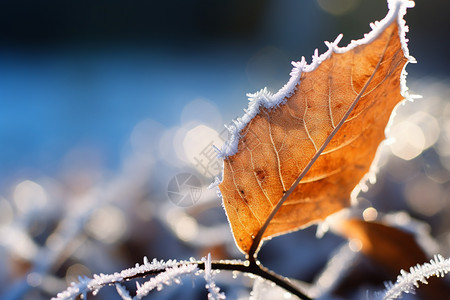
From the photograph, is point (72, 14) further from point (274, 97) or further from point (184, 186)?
point (274, 97)

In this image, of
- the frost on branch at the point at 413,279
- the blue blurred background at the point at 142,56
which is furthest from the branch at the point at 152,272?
the blue blurred background at the point at 142,56

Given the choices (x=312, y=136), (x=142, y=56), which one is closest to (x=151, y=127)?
(x=312, y=136)

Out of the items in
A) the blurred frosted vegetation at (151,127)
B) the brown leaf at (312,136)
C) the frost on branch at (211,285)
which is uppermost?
the blurred frosted vegetation at (151,127)

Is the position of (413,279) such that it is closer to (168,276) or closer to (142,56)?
(168,276)

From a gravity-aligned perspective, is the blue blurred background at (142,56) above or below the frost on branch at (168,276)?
above

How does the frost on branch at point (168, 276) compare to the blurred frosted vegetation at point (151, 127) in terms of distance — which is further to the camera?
the blurred frosted vegetation at point (151, 127)

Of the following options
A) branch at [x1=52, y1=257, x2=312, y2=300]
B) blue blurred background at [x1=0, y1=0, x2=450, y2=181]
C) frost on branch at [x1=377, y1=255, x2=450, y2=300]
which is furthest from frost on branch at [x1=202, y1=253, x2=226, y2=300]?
blue blurred background at [x1=0, y1=0, x2=450, y2=181]

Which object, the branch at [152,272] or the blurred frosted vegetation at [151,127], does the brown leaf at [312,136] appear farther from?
the blurred frosted vegetation at [151,127]
